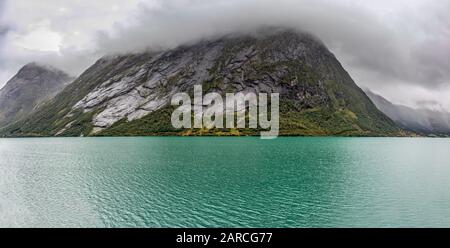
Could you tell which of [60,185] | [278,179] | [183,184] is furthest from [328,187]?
[60,185]

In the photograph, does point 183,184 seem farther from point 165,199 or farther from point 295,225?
point 295,225

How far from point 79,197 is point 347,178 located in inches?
1829

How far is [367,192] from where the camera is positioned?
4728cm

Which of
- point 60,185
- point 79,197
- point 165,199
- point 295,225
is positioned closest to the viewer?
point 295,225

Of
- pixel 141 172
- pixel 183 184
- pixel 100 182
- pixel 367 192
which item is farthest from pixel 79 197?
pixel 367 192
